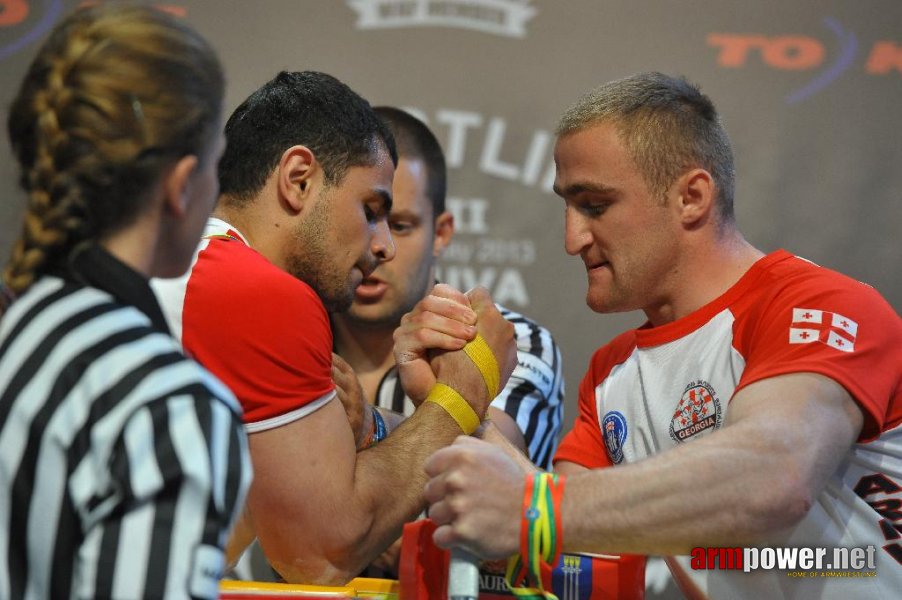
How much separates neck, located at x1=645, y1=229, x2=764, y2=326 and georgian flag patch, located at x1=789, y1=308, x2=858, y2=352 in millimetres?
295

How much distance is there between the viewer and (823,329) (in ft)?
4.92

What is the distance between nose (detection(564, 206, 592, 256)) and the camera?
192cm

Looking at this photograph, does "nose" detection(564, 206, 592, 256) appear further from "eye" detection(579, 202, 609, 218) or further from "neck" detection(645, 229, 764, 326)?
"neck" detection(645, 229, 764, 326)

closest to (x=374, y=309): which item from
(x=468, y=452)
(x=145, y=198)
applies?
(x=468, y=452)

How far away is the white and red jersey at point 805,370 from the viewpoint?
4.89 feet

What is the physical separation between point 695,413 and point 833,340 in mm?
302

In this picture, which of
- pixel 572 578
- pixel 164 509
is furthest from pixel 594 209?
pixel 164 509

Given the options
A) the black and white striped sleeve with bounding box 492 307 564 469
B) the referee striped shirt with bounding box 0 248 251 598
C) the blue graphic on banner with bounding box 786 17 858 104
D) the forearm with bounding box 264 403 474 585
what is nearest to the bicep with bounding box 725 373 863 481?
the forearm with bounding box 264 403 474 585

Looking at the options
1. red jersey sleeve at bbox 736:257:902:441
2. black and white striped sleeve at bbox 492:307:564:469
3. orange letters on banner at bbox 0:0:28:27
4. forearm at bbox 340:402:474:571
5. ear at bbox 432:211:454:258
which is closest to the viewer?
red jersey sleeve at bbox 736:257:902:441

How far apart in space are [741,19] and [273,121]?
5.24ft

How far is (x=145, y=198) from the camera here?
38.8 inches

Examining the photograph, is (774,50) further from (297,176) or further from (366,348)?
(297,176)

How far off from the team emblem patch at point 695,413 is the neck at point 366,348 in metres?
1.07

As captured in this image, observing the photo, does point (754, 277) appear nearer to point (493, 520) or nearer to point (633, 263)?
point (633, 263)
